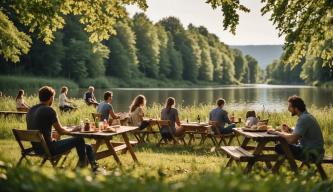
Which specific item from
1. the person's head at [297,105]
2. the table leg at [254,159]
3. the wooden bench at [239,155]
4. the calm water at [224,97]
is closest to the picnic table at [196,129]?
the wooden bench at [239,155]

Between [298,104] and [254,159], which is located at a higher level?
[298,104]

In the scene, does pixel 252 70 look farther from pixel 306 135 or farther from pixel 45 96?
pixel 45 96

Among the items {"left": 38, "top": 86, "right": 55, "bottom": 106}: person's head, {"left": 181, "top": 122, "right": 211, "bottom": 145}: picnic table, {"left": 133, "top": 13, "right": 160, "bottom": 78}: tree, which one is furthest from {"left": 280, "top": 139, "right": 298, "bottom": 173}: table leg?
{"left": 133, "top": 13, "right": 160, "bottom": 78}: tree

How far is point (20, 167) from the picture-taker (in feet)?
14.4

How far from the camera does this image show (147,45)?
275 ft

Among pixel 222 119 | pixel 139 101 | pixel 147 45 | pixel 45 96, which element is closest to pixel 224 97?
pixel 222 119

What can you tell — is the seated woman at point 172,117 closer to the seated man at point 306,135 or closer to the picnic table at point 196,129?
the picnic table at point 196,129

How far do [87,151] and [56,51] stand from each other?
52.5 meters

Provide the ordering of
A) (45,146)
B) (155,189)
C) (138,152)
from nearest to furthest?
(155,189), (45,146), (138,152)

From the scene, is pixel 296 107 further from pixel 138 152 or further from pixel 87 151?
pixel 138 152

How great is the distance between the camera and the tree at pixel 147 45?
83.6 meters

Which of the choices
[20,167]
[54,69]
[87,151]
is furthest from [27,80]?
[20,167]

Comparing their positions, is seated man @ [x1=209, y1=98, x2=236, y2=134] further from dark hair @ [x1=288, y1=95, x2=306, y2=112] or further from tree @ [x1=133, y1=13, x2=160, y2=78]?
tree @ [x1=133, y1=13, x2=160, y2=78]

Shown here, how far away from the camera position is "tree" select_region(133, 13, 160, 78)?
274 feet
